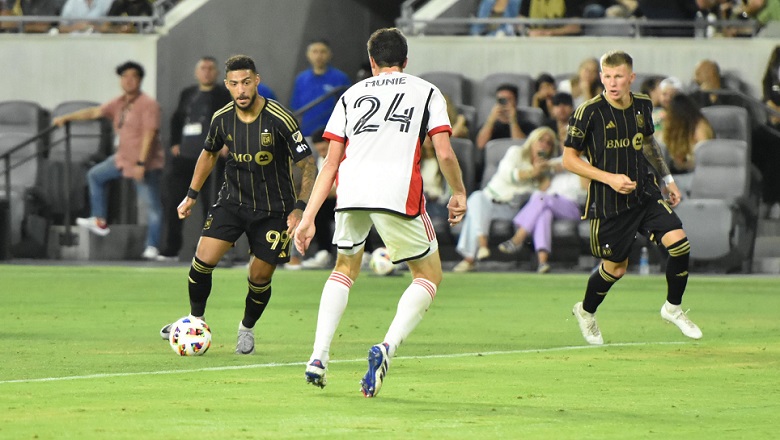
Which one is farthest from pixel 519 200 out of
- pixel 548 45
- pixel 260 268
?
pixel 260 268

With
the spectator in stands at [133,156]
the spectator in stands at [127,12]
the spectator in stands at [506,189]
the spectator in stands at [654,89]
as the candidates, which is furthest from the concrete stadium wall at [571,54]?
the spectator in stands at [127,12]

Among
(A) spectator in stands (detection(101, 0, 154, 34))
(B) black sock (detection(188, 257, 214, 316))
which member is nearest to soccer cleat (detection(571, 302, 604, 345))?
(B) black sock (detection(188, 257, 214, 316))

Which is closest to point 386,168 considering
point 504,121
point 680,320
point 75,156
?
point 680,320

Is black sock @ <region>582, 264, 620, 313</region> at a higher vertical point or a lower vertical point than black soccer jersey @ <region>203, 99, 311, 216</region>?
lower

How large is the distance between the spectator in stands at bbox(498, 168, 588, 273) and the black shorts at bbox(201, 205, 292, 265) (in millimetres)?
9997

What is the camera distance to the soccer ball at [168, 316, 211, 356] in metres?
10.4

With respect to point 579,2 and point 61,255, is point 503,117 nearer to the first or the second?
point 579,2

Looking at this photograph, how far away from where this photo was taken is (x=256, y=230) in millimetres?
10758

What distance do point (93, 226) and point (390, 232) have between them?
48.7 ft

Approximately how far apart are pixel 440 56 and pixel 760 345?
1302 cm

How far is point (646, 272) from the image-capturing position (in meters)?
20.5

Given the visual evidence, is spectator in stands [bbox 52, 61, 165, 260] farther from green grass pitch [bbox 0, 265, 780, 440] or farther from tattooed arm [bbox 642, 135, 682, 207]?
tattooed arm [bbox 642, 135, 682, 207]

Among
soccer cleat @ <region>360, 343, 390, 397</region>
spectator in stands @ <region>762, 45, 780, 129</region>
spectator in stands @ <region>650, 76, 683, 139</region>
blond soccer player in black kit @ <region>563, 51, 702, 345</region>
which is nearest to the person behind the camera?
soccer cleat @ <region>360, 343, 390, 397</region>

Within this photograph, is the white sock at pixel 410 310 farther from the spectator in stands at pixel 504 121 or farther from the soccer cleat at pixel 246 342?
the spectator in stands at pixel 504 121
